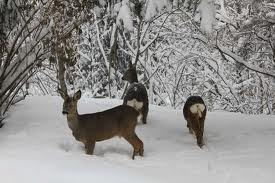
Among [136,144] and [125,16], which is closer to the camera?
[136,144]

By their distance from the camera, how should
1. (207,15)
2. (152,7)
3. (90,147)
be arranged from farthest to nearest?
1. (90,147)
2. (152,7)
3. (207,15)

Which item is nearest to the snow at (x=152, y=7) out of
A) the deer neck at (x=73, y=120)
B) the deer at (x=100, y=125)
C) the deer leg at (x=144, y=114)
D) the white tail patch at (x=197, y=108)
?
the deer at (x=100, y=125)

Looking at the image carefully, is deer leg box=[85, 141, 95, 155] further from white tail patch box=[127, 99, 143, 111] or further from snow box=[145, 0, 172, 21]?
white tail patch box=[127, 99, 143, 111]

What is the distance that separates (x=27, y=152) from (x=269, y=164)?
10.9 ft

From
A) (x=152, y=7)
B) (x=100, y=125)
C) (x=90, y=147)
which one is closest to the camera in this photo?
(x=152, y=7)

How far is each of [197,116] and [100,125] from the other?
6.46 feet

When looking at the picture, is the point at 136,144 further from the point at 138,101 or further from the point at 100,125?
the point at 138,101

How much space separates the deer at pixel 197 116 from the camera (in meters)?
9.23

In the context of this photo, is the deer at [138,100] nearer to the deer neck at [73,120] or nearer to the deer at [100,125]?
the deer at [100,125]

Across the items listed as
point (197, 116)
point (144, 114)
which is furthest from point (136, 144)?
point (144, 114)

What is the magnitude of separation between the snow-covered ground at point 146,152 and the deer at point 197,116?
0.63ft

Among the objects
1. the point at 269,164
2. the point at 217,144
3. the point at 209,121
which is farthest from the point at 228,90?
the point at 269,164

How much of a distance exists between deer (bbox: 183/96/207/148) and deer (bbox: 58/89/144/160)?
1327mm

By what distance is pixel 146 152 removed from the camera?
8.59 m
